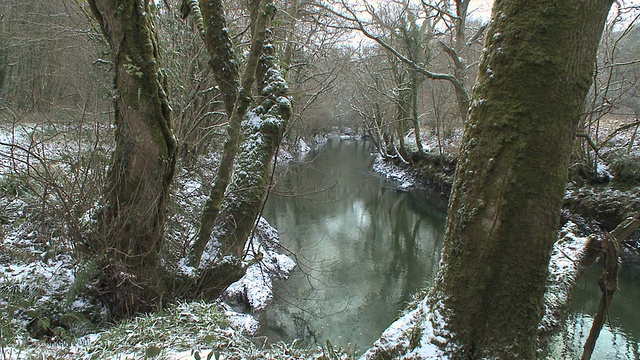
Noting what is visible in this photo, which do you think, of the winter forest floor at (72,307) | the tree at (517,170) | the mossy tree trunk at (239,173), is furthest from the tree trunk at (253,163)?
the tree at (517,170)

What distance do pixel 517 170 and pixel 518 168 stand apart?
0.01 meters

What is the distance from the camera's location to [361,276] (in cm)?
823

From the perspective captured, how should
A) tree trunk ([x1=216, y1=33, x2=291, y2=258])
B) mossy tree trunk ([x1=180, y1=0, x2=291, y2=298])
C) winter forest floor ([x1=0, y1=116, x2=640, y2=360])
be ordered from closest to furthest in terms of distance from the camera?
winter forest floor ([x1=0, y1=116, x2=640, y2=360]), mossy tree trunk ([x1=180, y1=0, x2=291, y2=298]), tree trunk ([x1=216, y1=33, x2=291, y2=258])

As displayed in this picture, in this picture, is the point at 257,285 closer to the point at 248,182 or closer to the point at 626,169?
the point at 248,182

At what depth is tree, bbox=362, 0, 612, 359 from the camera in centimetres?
181

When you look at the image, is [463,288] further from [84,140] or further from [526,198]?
[84,140]

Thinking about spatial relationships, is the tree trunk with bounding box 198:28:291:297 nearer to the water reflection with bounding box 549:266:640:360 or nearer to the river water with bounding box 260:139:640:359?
the river water with bounding box 260:139:640:359

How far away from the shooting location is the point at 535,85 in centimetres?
184

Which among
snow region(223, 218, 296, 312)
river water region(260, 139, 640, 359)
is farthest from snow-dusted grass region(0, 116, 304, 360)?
snow region(223, 218, 296, 312)

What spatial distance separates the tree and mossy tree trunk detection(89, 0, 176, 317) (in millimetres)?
2821

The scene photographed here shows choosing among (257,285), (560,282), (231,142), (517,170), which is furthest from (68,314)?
(257,285)

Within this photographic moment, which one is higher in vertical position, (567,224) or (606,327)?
(567,224)

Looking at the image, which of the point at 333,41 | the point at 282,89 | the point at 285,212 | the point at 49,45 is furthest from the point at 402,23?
the point at 49,45

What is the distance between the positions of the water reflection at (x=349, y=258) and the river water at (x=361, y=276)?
19 millimetres
